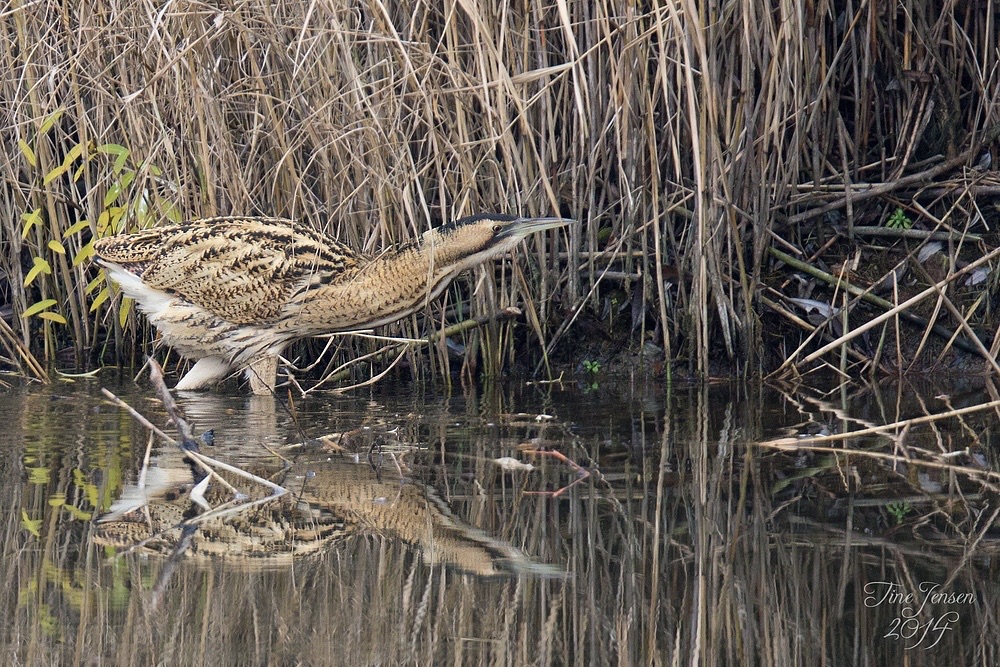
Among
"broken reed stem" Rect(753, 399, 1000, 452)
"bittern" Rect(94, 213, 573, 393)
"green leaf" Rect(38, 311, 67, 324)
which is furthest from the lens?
"green leaf" Rect(38, 311, 67, 324)

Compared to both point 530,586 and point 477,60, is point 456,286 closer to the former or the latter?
point 477,60

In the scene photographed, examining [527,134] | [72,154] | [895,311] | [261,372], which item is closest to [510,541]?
[527,134]

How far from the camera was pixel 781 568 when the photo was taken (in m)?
2.57

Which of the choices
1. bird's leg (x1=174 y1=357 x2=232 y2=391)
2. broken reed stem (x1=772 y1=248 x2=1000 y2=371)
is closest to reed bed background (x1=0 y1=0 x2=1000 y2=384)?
broken reed stem (x1=772 y1=248 x2=1000 y2=371)

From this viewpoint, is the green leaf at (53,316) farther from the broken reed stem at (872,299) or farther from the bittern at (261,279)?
the broken reed stem at (872,299)

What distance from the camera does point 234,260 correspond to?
201 inches

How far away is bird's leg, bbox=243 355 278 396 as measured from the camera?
17.6 ft

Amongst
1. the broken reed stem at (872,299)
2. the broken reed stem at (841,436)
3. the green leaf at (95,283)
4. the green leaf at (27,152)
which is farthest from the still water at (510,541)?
the green leaf at (27,152)

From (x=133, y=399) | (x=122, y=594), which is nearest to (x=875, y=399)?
(x=133, y=399)

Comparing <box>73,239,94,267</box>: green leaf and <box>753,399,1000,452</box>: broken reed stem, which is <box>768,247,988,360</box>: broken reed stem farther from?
<box>73,239,94,267</box>: green leaf

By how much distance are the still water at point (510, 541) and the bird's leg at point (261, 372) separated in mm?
921

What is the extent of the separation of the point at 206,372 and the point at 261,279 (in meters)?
0.49

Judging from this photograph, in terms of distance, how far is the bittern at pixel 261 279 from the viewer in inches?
199

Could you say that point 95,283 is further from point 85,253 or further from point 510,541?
point 510,541
